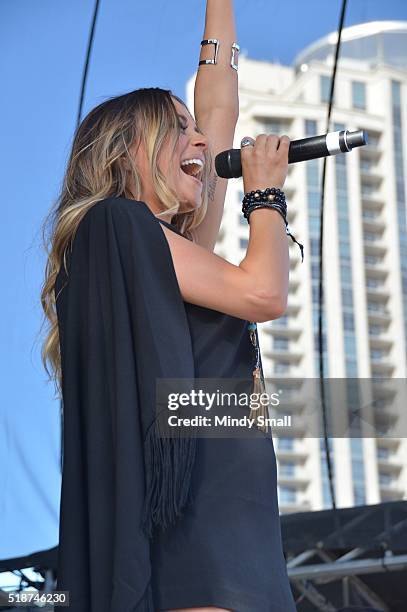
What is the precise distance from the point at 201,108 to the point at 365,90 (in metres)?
2.13

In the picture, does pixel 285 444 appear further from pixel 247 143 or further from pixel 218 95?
pixel 247 143

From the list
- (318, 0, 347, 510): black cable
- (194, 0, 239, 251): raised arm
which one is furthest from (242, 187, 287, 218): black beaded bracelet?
(318, 0, 347, 510): black cable

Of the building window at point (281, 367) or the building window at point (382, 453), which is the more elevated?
the building window at point (281, 367)

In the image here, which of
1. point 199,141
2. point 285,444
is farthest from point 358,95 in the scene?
point 199,141

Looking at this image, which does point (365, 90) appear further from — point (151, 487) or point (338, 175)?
point (151, 487)

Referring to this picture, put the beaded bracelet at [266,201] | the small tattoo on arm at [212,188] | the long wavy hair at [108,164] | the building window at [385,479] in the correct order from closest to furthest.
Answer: the beaded bracelet at [266,201] → the long wavy hair at [108,164] → the small tattoo on arm at [212,188] → the building window at [385,479]

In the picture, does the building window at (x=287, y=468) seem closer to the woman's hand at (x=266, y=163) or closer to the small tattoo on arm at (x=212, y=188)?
the small tattoo on arm at (x=212, y=188)

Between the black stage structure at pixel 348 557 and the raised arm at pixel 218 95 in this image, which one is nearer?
the raised arm at pixel 218 95

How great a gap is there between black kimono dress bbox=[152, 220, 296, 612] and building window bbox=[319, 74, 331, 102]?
2724 mm

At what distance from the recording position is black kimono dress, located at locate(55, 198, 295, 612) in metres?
1.30

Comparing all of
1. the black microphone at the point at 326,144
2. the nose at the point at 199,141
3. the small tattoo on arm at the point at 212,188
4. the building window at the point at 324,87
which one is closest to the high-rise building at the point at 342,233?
the building window at the point at 324,87

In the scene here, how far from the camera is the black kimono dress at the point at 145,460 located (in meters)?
→ 1.30

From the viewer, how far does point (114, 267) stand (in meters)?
1.42

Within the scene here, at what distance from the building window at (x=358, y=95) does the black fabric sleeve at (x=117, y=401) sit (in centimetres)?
272
